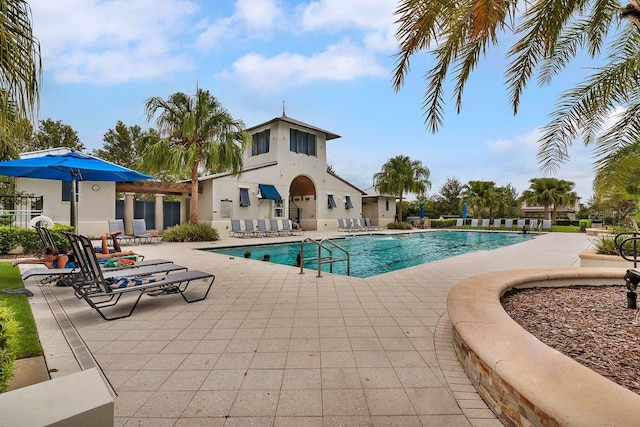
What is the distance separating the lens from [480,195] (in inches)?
1255

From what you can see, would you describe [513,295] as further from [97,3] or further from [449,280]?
[97,3]

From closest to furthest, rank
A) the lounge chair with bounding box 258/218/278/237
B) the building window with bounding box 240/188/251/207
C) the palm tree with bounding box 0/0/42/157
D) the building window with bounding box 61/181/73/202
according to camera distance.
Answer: the palm tree with bounding box 0/0/42/157 < the building window with bounding box 61/181/73/202 < the lounge chair with bounding box 258/218/278/237 < the building window with bounding box 240/188/251/207

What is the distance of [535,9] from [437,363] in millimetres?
4643

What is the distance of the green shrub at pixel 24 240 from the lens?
31.0 ft

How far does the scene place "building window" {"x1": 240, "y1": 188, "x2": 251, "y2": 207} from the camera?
68.2 ft

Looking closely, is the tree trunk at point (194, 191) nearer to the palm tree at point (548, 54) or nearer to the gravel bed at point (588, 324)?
the palm tree at point (548, 54)

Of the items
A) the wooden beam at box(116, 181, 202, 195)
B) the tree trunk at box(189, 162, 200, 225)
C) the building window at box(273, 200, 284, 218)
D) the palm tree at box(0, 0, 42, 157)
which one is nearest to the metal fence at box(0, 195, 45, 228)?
the wooden beam at box(116, 181, 202, 195)

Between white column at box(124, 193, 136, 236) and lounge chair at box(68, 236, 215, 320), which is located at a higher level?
white column at box(124, 193, 136, 236)

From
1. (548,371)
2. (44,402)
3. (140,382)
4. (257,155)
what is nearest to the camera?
(44,402)

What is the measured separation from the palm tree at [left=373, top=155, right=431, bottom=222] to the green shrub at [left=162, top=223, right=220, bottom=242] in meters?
17.2

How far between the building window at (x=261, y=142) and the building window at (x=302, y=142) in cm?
183

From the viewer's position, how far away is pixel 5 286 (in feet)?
18.9

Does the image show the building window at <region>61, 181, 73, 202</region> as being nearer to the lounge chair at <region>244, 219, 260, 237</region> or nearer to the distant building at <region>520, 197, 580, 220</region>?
the lounge chair at <region>244, 219, 260, 237</region>

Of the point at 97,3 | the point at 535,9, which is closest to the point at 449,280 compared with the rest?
the point at 535,9
